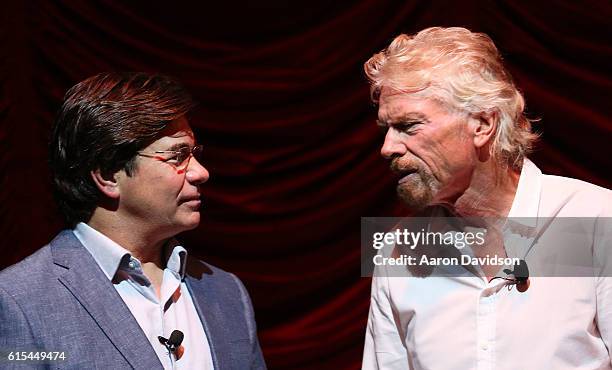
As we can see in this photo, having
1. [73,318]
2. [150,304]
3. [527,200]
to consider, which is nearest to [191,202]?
[150,304]

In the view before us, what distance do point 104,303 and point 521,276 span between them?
37.6 inches

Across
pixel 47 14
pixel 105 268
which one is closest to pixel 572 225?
pixel 105 268

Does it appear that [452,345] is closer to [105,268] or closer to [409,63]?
[409,63]

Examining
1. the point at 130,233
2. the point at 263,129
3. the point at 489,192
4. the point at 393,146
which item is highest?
the point at 263,129

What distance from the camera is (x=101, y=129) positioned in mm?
2178

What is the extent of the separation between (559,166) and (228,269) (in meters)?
1.20

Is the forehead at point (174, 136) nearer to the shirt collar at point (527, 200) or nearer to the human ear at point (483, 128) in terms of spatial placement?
the human ear at point (483, 128)

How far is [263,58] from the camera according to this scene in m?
3.24

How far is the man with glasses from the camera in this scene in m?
2.09

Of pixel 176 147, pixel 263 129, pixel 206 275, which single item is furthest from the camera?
pixel 263 129

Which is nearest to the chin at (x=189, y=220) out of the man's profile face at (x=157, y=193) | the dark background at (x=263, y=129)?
the man's profile face at (x=157, y=193)

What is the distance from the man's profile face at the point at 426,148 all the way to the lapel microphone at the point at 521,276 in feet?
0.73

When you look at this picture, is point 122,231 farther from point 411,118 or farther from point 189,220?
point 411,118

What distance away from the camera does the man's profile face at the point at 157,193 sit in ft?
7.30
